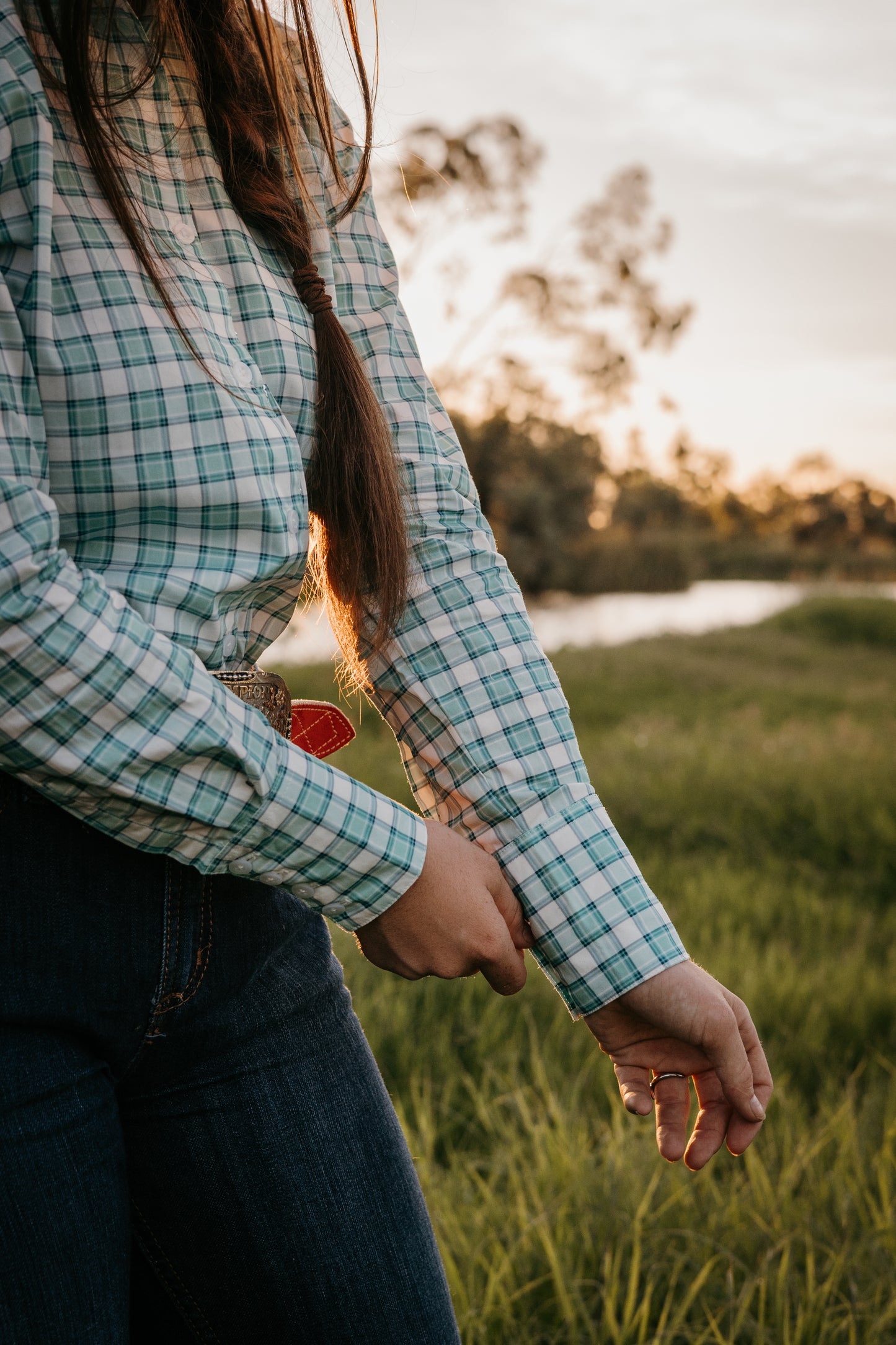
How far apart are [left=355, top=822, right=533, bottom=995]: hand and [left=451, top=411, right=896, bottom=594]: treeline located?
20.0 ft

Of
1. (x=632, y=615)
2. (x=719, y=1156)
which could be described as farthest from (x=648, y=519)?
(x=719, y=1156)

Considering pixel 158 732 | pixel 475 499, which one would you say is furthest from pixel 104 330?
pixel 475 499

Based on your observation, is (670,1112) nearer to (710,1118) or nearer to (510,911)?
(710,1118)

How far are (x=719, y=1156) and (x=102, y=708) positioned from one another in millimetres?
1851

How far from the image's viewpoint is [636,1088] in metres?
0.92

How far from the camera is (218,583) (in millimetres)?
734

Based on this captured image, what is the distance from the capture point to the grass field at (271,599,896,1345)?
59.3 inches

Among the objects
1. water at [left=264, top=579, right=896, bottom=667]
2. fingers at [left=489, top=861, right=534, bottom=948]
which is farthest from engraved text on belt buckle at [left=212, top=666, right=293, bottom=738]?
water at [left=264, top=579, right=896, bottom=667]

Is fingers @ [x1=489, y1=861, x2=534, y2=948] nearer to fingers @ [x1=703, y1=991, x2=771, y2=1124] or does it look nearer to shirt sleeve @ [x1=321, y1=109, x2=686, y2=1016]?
shirt sleeve @ [x1=321, y1=109, x2=686, y2=1016]

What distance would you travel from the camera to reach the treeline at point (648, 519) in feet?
78.0

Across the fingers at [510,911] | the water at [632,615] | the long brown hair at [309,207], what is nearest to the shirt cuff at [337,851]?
the fingers at [510,911]

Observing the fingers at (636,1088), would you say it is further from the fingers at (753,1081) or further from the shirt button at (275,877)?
the shirt button at (275,877)

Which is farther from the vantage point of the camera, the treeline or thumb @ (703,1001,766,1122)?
the treeline

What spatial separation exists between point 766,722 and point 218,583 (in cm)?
705
